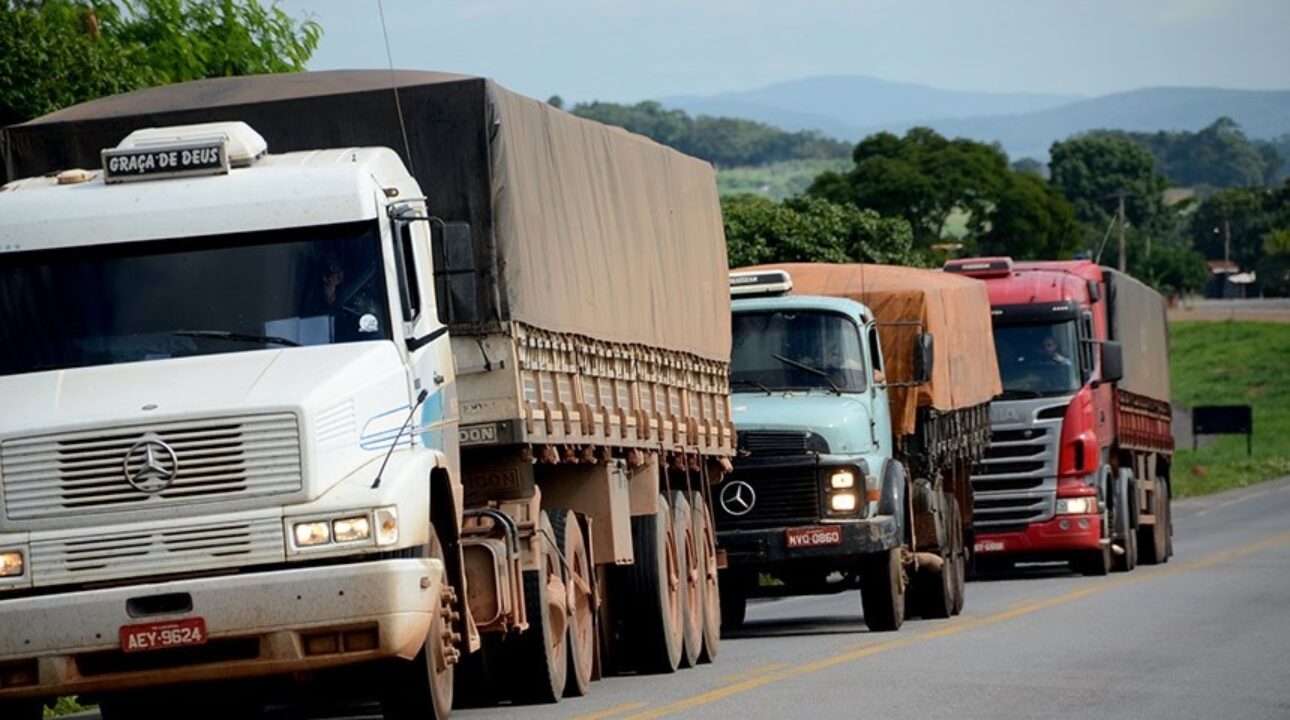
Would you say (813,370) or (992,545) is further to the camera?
(992,545)

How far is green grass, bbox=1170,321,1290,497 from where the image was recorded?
76125mm

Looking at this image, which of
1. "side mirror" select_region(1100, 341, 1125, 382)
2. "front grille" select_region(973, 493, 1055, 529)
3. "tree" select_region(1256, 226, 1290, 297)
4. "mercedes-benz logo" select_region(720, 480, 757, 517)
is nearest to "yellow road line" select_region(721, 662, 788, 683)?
"mercedes-benz logo" select_region(720, 480, 757, 517)

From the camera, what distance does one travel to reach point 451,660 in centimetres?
1308

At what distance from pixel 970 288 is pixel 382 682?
50.0ft

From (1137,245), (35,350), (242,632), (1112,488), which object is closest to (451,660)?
(242,632)

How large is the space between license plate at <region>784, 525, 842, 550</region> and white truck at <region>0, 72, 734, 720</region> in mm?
5280

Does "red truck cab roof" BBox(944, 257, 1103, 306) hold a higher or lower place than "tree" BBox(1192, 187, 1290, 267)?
lower

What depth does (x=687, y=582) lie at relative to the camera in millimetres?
19000

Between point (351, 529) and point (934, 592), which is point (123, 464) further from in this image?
point (934, 592)

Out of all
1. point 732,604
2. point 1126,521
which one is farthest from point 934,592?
point 1126,521

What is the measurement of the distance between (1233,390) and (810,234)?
6337 cm

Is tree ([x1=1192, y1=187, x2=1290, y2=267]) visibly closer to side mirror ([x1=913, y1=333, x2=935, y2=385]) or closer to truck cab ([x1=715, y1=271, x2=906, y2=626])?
side mirror ([x1=913, y1=333, x2=935, y2=385])

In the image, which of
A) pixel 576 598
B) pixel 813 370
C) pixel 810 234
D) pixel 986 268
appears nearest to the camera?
pixel 576 598

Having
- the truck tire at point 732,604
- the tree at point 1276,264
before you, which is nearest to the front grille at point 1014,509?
the truck tire at point 732,604
